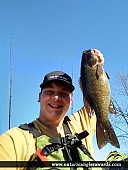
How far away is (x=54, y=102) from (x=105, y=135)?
34.0 inches

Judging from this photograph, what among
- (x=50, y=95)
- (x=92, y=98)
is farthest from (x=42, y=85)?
(x=92, y=98)

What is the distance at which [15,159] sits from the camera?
2.41 metres

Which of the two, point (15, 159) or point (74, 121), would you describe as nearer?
point (15, 159)

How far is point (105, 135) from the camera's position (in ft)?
11.3

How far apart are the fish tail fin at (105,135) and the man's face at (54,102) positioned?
0.60 metres

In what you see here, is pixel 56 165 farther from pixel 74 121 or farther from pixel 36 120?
pixel 74 121

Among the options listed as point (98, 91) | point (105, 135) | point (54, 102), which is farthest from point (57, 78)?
point (105, 135)

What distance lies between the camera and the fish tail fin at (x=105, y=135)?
329 cm

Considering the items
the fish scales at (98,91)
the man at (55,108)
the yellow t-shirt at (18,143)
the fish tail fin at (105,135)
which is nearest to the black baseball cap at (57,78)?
the man at (55,108)

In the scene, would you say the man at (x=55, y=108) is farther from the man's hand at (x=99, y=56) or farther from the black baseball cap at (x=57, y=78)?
the man's hand at (x=99, y=56)

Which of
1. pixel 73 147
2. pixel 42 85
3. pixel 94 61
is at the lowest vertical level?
pixel 73 147

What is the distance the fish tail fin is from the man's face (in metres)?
0.60

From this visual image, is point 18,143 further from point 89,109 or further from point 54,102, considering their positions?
point 89,109

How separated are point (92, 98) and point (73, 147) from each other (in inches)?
40.5
